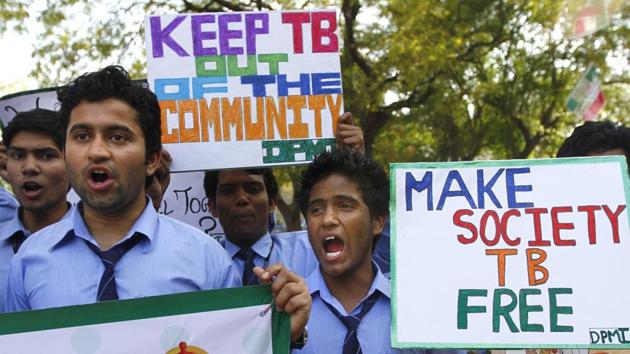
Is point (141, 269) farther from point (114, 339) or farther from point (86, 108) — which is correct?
point (86, 108)

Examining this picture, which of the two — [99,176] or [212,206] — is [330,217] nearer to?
[99,176]

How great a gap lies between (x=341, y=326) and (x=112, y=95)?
3.79 feet

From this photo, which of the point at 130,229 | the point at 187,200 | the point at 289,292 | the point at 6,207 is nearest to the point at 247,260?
the point at 187,200

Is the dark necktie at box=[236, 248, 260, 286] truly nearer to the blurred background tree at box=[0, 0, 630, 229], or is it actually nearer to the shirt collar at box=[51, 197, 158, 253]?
the shirt collar at box=[51, 197, 158, 253]

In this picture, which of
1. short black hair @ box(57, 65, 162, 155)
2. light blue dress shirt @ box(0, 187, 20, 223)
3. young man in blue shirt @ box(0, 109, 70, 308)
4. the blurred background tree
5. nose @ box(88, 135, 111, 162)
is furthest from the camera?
the blurred background tree

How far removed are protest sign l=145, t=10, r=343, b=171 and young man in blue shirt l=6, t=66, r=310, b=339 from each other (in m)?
0.92

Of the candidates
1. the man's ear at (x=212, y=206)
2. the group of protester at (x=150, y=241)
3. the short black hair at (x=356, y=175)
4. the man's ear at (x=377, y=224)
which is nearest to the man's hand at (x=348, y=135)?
the group of protester at (x=150, y=241)

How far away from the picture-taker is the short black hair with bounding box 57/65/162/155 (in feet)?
8.79

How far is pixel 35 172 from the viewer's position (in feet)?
12.3

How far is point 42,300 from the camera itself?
2.50 metres

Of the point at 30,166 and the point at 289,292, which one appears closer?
the point at 289,292

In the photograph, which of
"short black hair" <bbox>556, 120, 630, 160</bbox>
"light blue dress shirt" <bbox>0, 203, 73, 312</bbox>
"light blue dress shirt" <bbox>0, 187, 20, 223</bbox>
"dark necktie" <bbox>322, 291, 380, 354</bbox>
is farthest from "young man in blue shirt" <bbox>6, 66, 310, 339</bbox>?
"short black hair" <bbox>556, 120, 630, 160</bbox>

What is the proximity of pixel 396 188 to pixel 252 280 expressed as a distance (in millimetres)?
1121

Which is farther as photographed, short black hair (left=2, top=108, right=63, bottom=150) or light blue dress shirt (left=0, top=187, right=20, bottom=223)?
light blue dress shirt (left=0, top=187, right=20, bottom=223)
